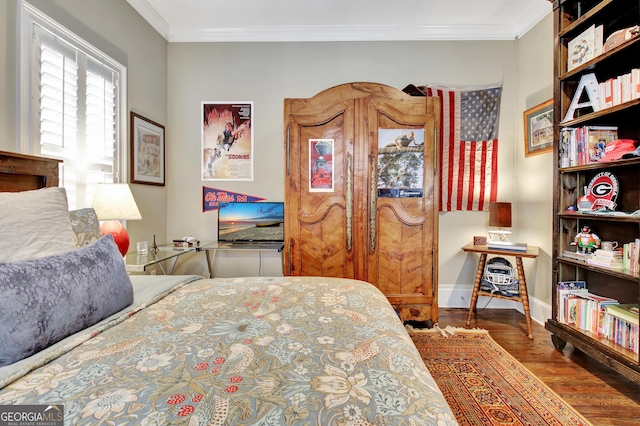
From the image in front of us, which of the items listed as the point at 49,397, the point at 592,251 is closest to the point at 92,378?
the point at 49,397

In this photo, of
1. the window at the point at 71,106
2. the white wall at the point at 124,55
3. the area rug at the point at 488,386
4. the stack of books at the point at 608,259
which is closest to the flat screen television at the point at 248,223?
the white wall at the point at 124,55

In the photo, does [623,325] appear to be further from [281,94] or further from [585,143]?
[281,94]

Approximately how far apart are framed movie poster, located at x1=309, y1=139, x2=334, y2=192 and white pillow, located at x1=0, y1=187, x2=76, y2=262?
1.75 metres

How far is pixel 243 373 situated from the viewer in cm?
72

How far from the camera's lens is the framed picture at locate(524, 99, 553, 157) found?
2734 millimetres

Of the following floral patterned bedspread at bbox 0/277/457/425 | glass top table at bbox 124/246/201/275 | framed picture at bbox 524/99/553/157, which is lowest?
floral patterned bedspread at bbox 0/277/457/425

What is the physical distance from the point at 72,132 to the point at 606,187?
3624 millimetres

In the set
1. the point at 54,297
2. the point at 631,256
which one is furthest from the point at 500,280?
the point at 54,297

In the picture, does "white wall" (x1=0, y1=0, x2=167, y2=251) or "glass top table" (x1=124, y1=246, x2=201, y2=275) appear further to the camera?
"glass top table" (x1=124, y1=246, x2=201, y2=275)

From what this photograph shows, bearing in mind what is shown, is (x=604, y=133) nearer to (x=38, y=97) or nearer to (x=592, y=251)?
(x=592, y=251)

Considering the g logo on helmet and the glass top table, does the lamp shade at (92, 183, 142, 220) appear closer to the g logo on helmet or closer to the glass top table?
the glass top table

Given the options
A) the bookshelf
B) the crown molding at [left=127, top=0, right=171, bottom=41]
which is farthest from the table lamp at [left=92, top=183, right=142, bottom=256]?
the bookshelf

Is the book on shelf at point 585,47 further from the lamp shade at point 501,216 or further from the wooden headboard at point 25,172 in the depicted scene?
the wooden headboard at point 25,172

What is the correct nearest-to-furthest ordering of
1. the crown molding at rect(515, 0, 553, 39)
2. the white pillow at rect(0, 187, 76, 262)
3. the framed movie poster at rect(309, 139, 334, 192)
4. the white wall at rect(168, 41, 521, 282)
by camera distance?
the white pillow at rect(0, 187, 76, 262), the framed movie poster at rect(309, 139, 334, 192), the crown molding at rect(515, 0, 553, 39), the white wall at rect(168, 41, 521, 282)
